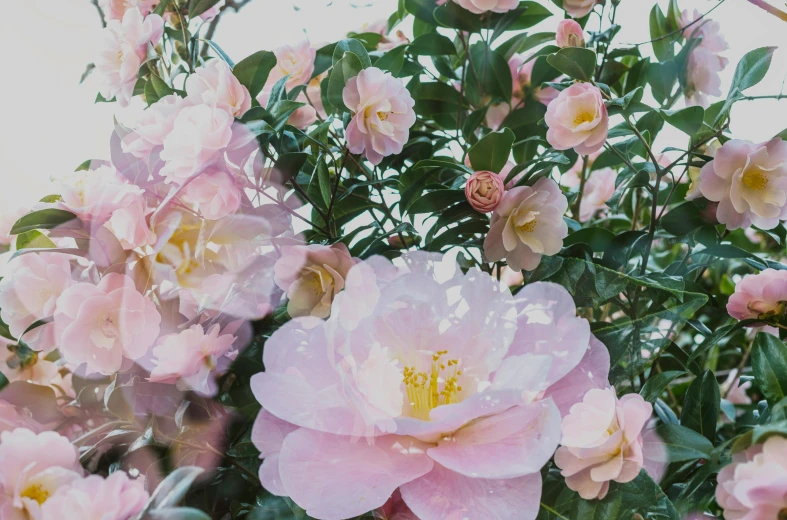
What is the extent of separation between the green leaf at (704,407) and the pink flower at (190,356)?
315mm

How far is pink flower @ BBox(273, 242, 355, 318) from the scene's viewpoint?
1.52 feet

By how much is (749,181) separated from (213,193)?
396 mm

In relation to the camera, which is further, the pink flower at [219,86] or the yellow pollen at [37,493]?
the pink flower at [219,86]

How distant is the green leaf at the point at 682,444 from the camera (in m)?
0.38

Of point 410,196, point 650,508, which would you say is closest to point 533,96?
point 410,196

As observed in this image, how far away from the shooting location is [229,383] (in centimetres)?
49

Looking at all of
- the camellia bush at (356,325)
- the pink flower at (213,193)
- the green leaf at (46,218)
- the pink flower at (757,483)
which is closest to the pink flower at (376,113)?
the camellia bush at (356,325)

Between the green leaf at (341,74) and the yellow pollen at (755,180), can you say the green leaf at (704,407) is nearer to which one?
the yellow pollen at (755,180)

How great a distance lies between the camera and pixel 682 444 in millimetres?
384

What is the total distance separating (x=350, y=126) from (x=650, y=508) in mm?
322

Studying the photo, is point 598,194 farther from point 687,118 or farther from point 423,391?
point 423,391

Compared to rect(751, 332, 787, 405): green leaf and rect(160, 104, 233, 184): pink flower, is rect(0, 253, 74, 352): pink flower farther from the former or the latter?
rect(751, 332, 787, 405): green leaf

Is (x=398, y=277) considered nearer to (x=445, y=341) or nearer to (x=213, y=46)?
(x=445, y=341)

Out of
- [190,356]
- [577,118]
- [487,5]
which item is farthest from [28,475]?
[487,5]
